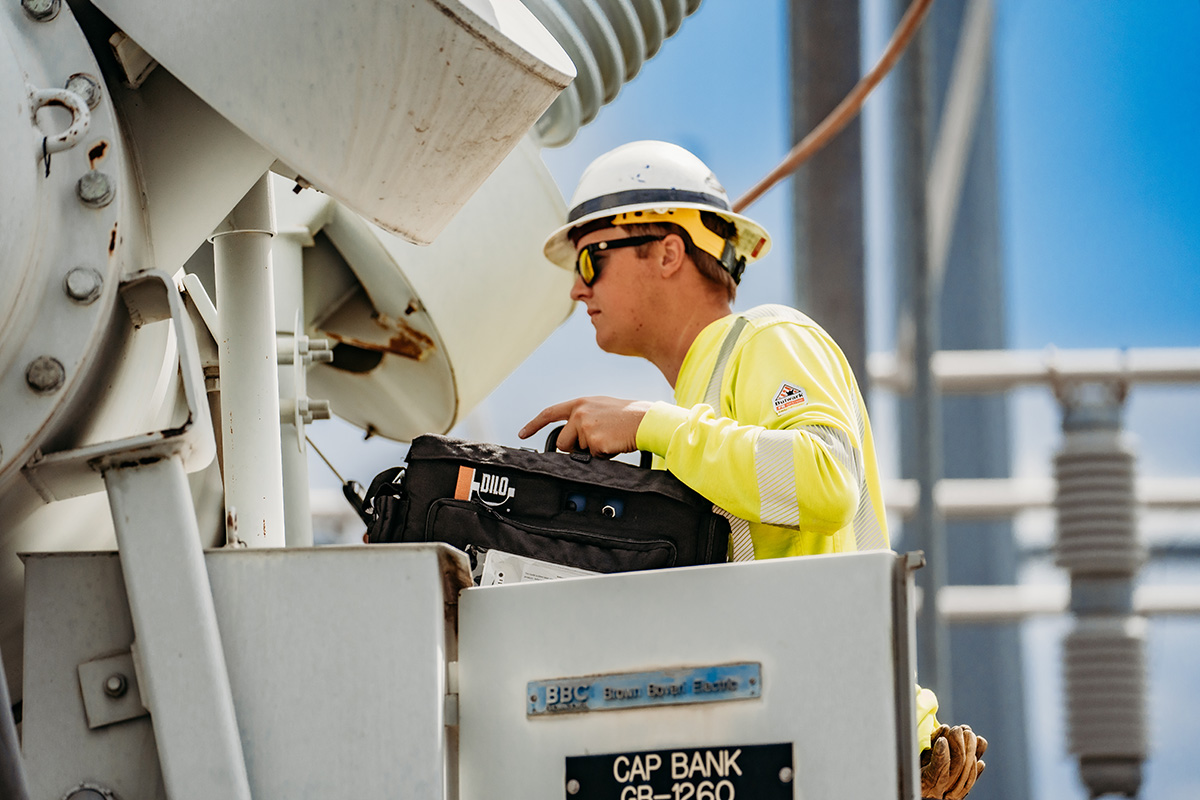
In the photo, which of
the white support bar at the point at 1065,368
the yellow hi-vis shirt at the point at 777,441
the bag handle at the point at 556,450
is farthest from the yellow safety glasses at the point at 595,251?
the white support bar at the point at 1065,368

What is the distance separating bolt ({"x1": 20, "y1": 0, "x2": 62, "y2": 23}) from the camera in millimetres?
1860

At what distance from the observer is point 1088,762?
688 cm

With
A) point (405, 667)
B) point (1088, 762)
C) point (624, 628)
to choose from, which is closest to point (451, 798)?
point (405, 667)

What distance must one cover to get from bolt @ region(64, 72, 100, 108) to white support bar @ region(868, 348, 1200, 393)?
218 inches

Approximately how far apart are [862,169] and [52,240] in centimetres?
427

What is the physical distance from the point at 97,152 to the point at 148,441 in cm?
39

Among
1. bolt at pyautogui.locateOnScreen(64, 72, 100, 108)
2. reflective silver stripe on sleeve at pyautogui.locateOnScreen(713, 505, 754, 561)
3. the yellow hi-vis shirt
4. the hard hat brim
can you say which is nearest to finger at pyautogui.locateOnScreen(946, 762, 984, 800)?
the yellow hi-vis shirt

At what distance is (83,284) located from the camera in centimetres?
183

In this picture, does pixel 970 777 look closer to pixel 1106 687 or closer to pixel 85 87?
pixel 85 87

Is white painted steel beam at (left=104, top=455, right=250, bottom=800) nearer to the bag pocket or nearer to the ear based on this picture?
the bag pocket

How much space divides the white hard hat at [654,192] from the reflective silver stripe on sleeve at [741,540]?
78 centimetres

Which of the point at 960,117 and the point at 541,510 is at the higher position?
the point at 960,117

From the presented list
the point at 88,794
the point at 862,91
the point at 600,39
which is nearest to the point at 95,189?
the point at 88,794

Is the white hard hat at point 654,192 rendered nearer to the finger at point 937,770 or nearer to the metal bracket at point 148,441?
the finger at point 937,770
